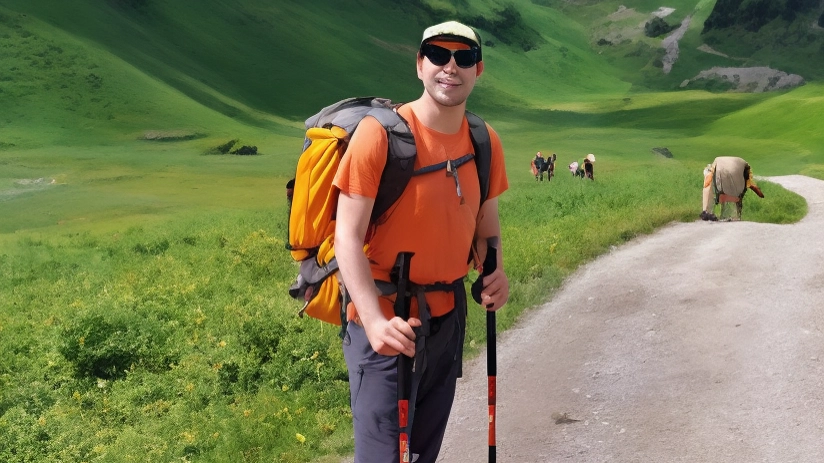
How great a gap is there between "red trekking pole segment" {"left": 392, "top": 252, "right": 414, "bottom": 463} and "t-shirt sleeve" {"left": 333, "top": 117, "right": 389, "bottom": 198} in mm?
402

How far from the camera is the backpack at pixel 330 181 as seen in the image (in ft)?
13.3

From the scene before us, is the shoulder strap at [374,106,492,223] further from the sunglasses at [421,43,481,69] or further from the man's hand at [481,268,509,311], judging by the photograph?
the man's hand at [481,268,509,311]

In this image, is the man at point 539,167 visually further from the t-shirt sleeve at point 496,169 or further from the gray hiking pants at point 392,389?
the gray hiking pants at point 392,389

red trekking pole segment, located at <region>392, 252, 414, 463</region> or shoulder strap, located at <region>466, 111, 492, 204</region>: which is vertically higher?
shoulder strap, located at <region>466, 111, 492, 204</region>

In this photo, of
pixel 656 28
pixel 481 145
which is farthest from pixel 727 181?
pixel 656 28

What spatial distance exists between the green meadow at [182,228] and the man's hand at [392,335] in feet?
12.8

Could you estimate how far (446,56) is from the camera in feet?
13.9

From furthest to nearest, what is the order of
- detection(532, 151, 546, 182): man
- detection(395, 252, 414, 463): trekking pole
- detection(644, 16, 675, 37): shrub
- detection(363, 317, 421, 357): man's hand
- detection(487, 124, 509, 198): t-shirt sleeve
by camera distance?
detection(644, 16, 675, 37): shrub < detection(532, 151, 546, 182): man < detection(487, 124, 509, 198): t-shirt sleeve < detection(395, 252, 414, 463): trekking pole < detection(363, 317, 421, 357): man's hand

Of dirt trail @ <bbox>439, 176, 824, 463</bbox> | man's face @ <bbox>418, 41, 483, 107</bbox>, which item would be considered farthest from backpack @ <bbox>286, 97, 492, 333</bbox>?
dirt trail @ <bbox>439, 176, 824, 463</bbox>

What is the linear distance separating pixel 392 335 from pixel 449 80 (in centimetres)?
131

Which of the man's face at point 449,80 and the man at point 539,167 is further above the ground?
the man's face at point 449,80

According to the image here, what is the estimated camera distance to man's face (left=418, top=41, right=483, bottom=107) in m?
4.18

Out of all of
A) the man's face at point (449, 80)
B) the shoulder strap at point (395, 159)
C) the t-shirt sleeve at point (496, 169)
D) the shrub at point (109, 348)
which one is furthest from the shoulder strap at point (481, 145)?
the shrub at point (109, 348)

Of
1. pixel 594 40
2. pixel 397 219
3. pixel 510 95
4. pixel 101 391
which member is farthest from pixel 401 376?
pixel 594 40
